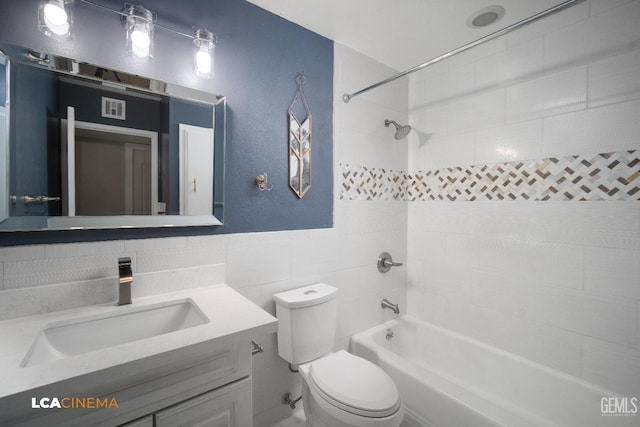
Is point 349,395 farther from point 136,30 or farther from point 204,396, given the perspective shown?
point 136,30

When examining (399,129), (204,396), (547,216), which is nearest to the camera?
(204,396)

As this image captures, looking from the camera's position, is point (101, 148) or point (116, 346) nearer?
point (116, 346)

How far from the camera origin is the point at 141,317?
113 cm

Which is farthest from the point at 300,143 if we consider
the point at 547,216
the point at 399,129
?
the point at 547,216

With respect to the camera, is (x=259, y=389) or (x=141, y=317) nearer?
(x=141, y=317)

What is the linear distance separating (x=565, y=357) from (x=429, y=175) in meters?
1.43

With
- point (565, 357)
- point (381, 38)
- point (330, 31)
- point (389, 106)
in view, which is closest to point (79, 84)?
point (330, 31)

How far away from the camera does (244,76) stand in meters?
1.54

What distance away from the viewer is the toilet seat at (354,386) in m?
1.18

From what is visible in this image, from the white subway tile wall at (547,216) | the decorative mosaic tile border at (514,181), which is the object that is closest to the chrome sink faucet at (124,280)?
the decorative mosaic tile border at (514,181)

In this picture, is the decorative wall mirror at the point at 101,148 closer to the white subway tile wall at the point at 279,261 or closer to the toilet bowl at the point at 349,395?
the white subway tile wall at the point at 279,261

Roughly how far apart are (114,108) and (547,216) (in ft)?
7.73

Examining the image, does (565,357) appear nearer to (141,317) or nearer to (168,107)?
(141,317)

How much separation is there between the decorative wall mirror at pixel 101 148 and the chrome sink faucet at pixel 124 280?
0.18m
